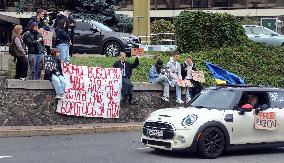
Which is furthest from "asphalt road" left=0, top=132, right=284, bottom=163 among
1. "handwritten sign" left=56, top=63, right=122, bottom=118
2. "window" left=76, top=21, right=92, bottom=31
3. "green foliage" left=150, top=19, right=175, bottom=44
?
"green foliage" left=150, top=19, right=175, bottom=44

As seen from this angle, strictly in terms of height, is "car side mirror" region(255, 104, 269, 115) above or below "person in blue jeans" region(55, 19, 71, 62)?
below

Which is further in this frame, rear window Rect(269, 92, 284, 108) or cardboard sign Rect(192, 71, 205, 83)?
cardboard sign Rect(192, 71, 205, 83)

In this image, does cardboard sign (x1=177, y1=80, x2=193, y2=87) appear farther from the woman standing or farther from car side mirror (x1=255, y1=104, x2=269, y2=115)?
car side mirror (x1=255, y1=104, x2=269, y2=115)

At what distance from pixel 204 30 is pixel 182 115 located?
42.0 feet

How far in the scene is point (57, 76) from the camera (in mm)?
19016

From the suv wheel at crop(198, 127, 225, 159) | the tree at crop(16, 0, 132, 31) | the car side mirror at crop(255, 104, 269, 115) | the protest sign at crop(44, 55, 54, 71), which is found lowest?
the suv wheel at crop(198, 127, 225, 159)

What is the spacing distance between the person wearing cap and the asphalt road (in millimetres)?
4146

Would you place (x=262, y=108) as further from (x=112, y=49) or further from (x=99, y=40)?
(x=99, y=40)

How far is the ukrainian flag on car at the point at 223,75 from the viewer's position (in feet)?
77.0

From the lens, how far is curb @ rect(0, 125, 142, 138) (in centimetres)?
1750

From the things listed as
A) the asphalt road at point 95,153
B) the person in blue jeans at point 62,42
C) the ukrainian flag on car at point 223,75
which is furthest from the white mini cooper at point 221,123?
the ukrainian flag on car at point 223,75

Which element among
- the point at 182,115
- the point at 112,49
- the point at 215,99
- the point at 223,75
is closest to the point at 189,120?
the point at 182,115

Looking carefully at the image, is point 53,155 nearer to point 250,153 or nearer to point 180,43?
point 250,153

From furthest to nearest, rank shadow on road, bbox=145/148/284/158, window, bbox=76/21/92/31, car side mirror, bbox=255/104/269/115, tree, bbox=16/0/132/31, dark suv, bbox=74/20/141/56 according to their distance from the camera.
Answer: tree, bbox=16/0/132/31
window, bbox=76/21/92/31
dark suv, bbox=74/20/141/56
car side mirror, bbox=255/104/269/115
shadow on road, bbox=145/148/284/158
